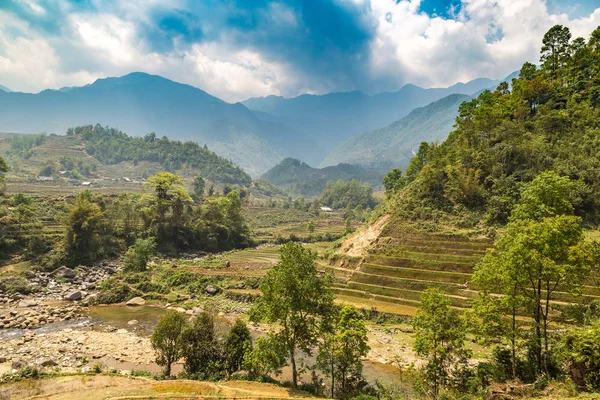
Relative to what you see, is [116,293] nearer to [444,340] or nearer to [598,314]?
[444,340]

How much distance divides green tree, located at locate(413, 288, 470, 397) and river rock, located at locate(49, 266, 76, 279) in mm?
53599

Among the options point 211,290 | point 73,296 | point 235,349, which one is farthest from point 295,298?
point 73,296

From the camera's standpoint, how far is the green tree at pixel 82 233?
171 feet

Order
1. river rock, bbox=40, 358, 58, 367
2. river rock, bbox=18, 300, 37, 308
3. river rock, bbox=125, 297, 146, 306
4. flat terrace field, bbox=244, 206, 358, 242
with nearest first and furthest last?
river rock, bbox=40, 358, 58, 367, river rock, bbox=18, 300, 37, 308, river rock, bbox=125, 297, 146, 306, flat terrace field, bbox=244, 206, 358, 242

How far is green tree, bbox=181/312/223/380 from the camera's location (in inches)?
793

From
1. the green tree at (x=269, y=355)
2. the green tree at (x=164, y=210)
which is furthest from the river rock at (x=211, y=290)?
the green tree at (x=164, y=210)

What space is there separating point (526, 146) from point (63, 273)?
239 ft

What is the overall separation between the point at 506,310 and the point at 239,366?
17332 mm

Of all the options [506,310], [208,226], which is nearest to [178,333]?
[506,310]

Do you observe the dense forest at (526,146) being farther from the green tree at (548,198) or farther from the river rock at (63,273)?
the river rock at (63,273)

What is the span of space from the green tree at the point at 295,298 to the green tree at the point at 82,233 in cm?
4937

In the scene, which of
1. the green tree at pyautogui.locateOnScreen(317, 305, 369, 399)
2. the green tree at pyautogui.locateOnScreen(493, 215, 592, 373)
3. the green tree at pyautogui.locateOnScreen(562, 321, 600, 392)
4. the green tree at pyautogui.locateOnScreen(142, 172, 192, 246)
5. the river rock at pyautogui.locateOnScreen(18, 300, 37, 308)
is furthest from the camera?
the green tree at pyautogui.locateOnScreen(142, 172, 192, 246)

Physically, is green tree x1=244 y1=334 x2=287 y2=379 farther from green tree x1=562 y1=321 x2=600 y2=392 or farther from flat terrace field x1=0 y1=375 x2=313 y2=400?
green tree x1=562 y1=321 x2=600 y2=392

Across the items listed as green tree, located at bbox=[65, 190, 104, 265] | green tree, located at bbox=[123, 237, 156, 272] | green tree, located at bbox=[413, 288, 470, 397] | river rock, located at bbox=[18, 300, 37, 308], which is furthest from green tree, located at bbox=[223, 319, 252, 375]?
green tree, located at bbox=[65, 190, 104, 265]
